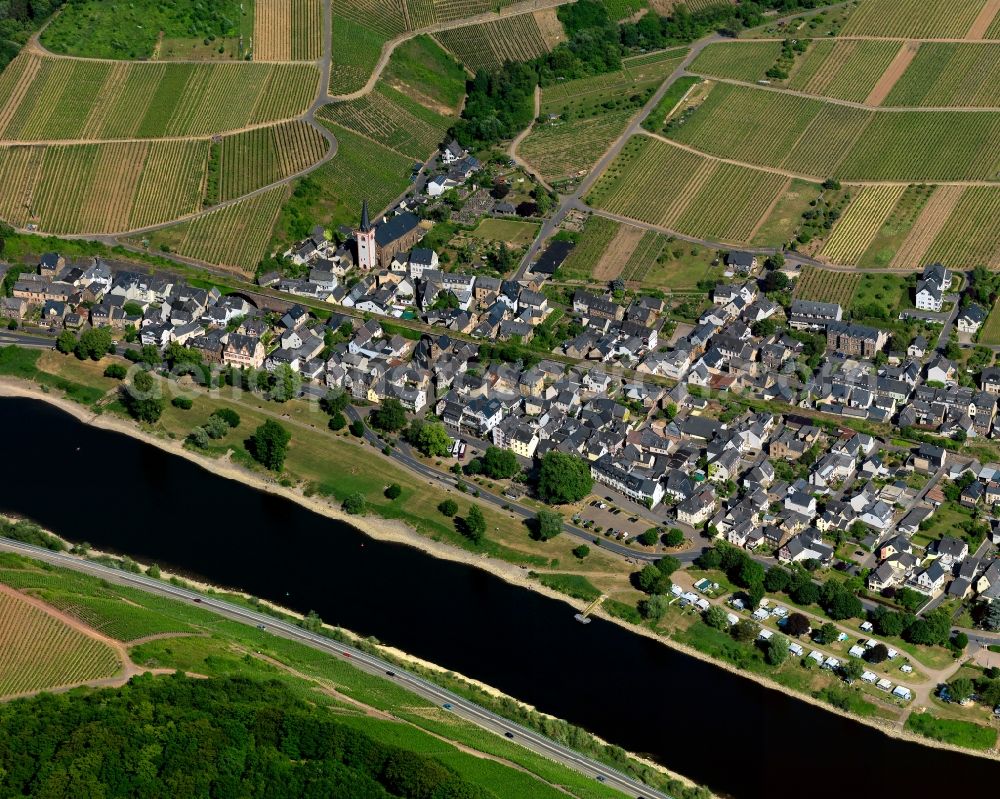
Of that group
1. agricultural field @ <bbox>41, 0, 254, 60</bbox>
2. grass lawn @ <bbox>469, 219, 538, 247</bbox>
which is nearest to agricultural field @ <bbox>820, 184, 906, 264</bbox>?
grass lawn @ <bbox>469, 219, 538, 247</bbox>

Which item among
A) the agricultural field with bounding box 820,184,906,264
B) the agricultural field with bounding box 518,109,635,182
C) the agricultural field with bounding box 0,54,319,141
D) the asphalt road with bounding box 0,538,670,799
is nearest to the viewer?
the asphalt road with bounding box 0,538,670,799

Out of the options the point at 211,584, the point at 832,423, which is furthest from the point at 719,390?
the point at 211,584

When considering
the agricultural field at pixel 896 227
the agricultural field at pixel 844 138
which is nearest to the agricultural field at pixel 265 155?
the agricultural field at pixel 844 138

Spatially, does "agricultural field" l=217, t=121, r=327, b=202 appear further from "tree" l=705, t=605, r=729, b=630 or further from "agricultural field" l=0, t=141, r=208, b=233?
"tree" l=705, t=605, r=729, b=630

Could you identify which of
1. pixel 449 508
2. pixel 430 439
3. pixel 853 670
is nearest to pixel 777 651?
pixel 853 670

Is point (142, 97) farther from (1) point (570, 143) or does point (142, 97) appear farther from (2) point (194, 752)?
(2) point (194, 752)

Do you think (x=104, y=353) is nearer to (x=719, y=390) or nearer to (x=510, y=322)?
(x=510, y=322)
